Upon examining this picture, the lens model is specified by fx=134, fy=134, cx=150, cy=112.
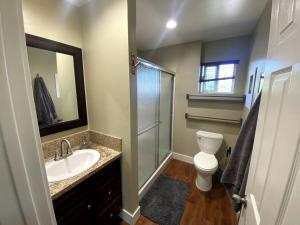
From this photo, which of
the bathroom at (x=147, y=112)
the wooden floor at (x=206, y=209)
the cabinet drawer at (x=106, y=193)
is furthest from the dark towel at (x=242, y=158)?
the cabinet drawer at (x=106, y=193)

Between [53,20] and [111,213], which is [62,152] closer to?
[111,213]

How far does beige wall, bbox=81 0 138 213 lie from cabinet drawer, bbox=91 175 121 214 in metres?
0.09

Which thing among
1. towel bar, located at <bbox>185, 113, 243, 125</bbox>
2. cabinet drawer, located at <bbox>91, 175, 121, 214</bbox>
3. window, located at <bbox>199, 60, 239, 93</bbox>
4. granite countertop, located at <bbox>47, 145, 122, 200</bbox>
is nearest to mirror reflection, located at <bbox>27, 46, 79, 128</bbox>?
granite countertop, located at <bbox>47, 145, 122, 200</bbox>

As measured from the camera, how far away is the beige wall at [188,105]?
2.33 m

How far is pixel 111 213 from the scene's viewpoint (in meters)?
1.40

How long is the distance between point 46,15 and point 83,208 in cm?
169

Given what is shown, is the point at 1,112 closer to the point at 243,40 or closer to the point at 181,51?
the point at 181,51

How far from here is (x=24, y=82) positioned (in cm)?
37

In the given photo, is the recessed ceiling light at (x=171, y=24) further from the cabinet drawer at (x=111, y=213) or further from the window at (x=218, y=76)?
the cabinet drawer at (x=111, y=213)

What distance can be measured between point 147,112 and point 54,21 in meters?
1.39

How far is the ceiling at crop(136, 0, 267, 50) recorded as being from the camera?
140 centimetres

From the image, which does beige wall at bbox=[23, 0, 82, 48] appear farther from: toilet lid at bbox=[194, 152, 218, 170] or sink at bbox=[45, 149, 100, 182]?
toilet lid at bbox=[194, 152, 218, 170]

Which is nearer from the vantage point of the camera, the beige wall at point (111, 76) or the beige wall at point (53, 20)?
the beige wall at point (53, 20)

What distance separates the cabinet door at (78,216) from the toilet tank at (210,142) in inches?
74.0
